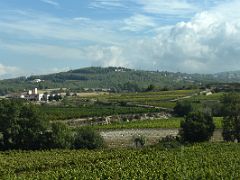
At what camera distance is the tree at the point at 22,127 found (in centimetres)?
6475

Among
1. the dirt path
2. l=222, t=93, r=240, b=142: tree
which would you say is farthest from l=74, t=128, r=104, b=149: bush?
l=222, t=93, r=240, b=142: tree

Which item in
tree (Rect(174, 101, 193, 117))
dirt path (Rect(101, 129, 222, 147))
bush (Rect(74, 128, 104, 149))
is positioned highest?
tree (Rect(174, 101, 193, 117))

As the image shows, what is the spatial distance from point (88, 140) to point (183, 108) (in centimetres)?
4445

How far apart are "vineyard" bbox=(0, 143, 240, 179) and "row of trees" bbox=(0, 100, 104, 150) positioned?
6354mm

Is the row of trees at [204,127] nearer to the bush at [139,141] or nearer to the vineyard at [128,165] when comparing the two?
the bush at [139,141]

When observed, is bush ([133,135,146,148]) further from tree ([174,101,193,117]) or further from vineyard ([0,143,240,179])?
tree ([174,101,193,117])

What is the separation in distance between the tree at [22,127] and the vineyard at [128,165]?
302 inches

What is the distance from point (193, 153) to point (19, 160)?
1839 cm

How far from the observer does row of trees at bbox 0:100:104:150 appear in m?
63.2

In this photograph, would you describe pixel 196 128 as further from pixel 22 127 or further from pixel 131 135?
pixel 22 127

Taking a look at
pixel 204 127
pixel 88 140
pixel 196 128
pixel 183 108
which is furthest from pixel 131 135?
pixel 183 108

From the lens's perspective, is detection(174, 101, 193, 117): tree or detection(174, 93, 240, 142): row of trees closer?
detection(174, 93, 240, 142): row of trees

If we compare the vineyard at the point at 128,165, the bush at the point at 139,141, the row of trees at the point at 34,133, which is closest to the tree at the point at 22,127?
the row of trees at the point at 34,133

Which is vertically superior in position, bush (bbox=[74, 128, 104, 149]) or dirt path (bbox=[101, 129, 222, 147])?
bush (bbox=[74, 128, 104, 149])
